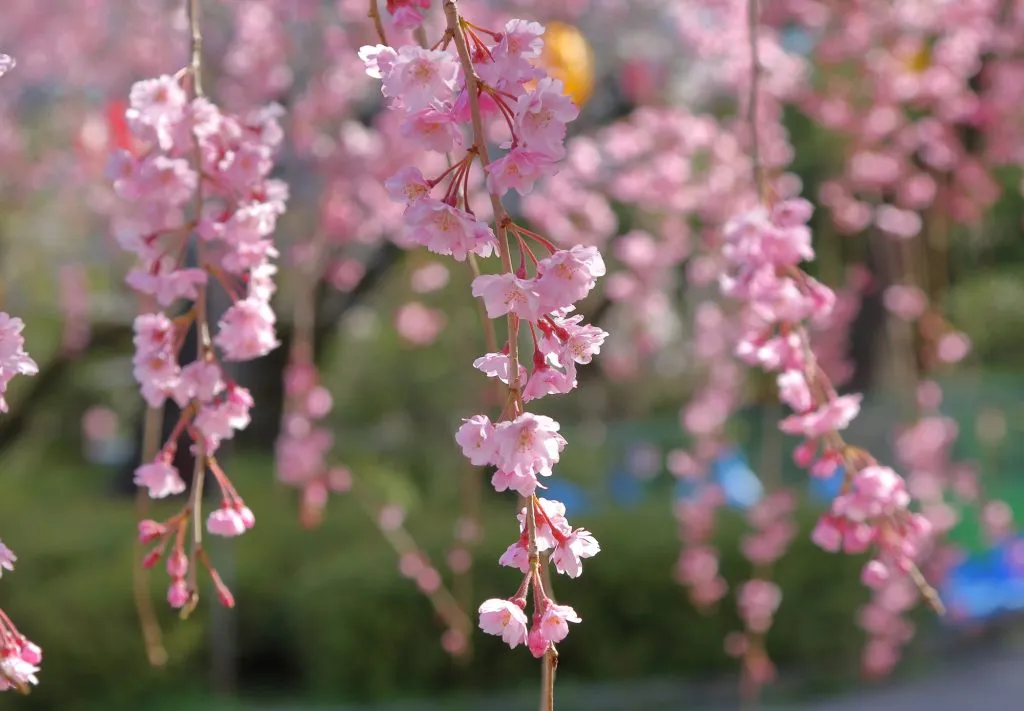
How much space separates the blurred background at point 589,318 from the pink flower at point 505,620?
205 cm

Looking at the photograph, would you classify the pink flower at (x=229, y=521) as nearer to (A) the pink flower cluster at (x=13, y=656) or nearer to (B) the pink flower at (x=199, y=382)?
(B) the pink flower at (x=199, y=382)

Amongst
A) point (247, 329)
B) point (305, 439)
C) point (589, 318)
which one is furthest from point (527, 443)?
point (589, 318)

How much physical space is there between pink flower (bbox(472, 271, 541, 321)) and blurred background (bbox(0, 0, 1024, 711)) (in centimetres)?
214

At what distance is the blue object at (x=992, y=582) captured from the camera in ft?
17.1

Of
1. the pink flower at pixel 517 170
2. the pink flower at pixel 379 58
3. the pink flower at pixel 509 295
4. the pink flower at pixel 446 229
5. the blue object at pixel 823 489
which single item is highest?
the blue object at pixel 823 489

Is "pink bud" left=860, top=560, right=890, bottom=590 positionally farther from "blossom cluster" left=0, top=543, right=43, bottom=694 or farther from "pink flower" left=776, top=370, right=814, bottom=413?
"blossom cluster" left=0, top=543, right=43, bottom=694

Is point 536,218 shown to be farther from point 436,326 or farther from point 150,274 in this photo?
point 150,274

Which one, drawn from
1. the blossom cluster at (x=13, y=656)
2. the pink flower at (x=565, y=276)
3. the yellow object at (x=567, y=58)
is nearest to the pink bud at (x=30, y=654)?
the blossom cluster at (x=13, y=656)

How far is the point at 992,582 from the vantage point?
6129 millimetres

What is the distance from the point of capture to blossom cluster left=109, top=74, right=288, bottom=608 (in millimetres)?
1088

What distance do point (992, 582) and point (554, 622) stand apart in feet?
19.8

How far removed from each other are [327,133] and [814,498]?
298cm

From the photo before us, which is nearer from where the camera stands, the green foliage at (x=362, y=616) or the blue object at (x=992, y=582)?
the green foliage at (x=362, y=616)

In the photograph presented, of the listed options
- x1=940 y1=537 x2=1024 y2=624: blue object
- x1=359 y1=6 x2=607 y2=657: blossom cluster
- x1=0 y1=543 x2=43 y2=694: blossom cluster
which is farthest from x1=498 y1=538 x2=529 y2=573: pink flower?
x1=940 y1=537 x2=1024 y2=624: blue object
